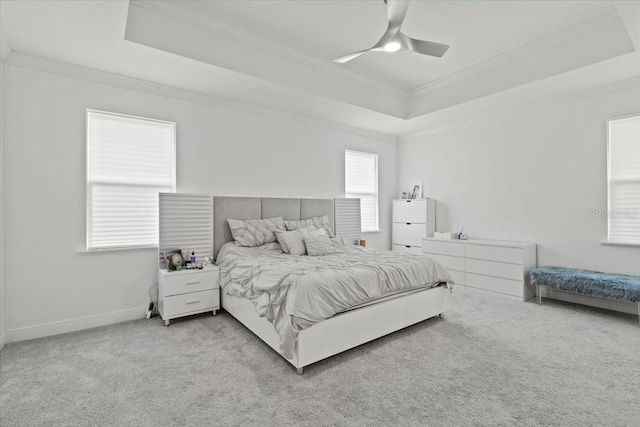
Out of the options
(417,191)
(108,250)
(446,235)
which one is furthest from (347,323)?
(417,191)

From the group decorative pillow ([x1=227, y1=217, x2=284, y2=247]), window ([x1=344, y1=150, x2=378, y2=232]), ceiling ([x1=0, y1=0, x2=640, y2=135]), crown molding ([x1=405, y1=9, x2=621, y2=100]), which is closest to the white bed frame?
decorative pillow ([x1=227, y1=217, x2=284, y2=247])

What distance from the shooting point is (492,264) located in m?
4.41

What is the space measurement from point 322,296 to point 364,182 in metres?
3.75

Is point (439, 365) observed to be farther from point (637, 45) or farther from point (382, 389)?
point (637, 45)

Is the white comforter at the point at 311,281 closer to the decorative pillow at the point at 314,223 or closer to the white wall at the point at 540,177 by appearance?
the decorative pillow at the point at 314,223

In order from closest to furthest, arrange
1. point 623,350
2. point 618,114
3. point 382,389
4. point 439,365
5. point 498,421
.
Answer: point 498,421
point 382,389
point 439,365
point 623,350
point 618,114

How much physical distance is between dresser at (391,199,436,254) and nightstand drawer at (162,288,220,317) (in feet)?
11.8

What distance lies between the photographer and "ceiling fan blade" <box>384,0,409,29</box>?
7.66 feet

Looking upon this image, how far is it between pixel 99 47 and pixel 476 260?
512 centimetres

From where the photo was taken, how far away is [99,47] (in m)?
2.84

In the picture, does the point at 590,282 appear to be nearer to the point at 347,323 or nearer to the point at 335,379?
the point at 347,323

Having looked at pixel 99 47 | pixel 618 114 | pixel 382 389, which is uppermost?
pixel 99 47

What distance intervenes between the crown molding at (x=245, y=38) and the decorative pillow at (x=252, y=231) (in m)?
2.05

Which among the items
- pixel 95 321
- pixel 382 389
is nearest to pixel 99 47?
pixel 95 321
